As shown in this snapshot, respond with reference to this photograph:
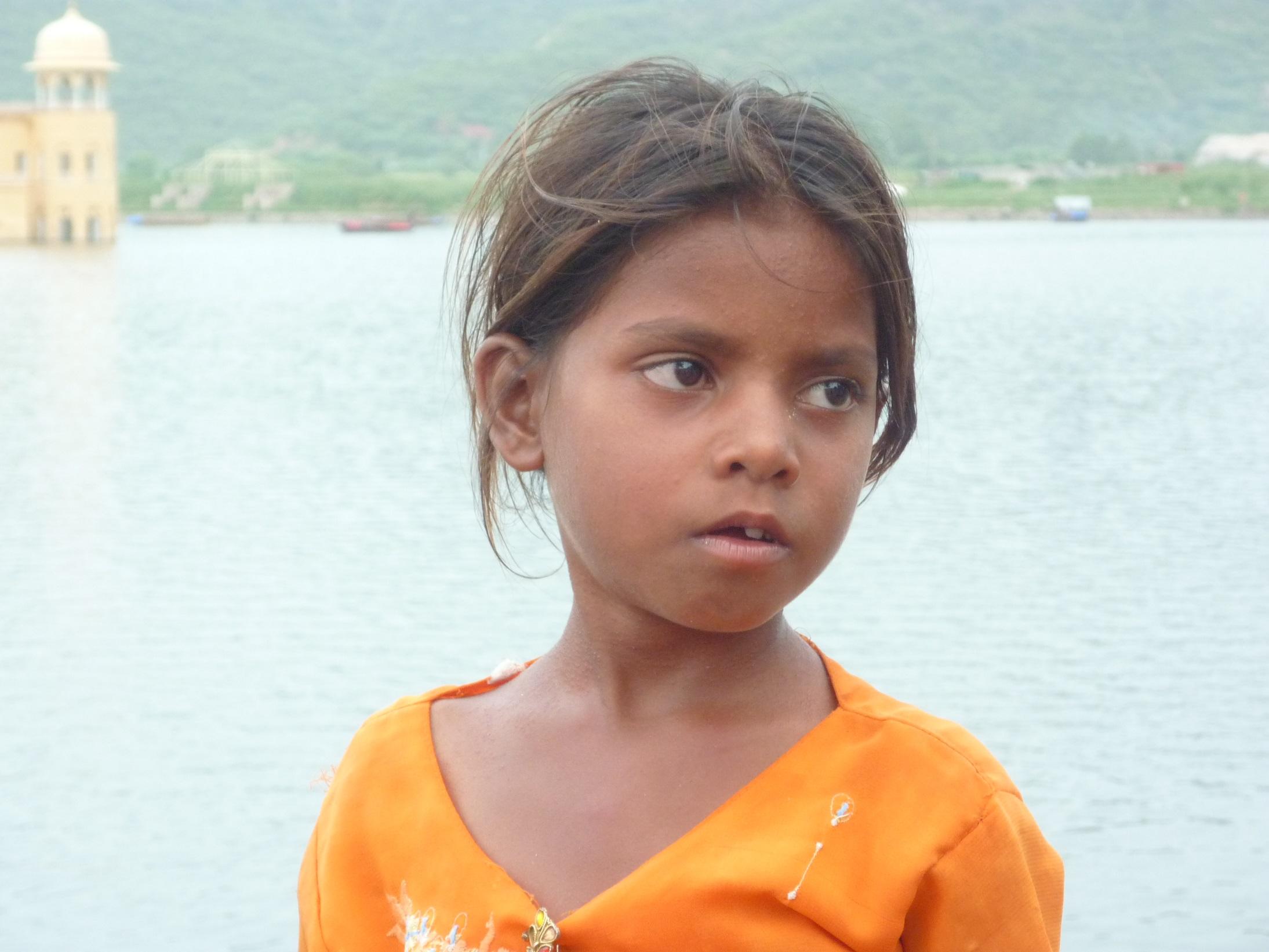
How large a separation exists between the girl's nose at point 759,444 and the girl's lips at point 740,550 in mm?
32

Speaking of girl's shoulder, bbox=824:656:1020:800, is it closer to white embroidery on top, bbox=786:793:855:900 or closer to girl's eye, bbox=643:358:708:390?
white embroidery on top, bbox=786:793:855:900

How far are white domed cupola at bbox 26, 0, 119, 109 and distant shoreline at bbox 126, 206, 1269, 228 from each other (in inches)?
386

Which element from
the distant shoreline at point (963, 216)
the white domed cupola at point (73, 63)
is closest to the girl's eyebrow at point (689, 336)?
the white domed cupola at point (73, 63)

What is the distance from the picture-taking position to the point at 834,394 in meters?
0.91

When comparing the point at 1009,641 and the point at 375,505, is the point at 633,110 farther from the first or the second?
the point at 375,505

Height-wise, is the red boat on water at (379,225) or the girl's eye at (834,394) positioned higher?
the girl's eye at (834,394)

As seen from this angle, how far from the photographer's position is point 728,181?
897 mm

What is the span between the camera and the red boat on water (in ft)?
142

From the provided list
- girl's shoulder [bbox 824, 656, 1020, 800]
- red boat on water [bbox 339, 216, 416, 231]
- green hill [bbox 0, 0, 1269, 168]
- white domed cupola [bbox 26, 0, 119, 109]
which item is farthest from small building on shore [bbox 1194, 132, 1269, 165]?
girl's shoulder [bbox 824, 656, 1020, 800]

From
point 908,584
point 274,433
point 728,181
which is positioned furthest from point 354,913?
point 274,433

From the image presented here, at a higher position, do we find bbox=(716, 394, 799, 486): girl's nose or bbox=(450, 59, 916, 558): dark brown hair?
bbox=(450, 59, 916, 558): dark brown hair

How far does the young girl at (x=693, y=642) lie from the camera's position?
0.85 m

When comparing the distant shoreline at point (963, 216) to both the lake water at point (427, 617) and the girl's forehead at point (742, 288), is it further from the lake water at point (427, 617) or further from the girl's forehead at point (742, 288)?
the girl's forehead at point (742, 288)

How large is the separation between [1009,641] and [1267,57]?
2826 inches
